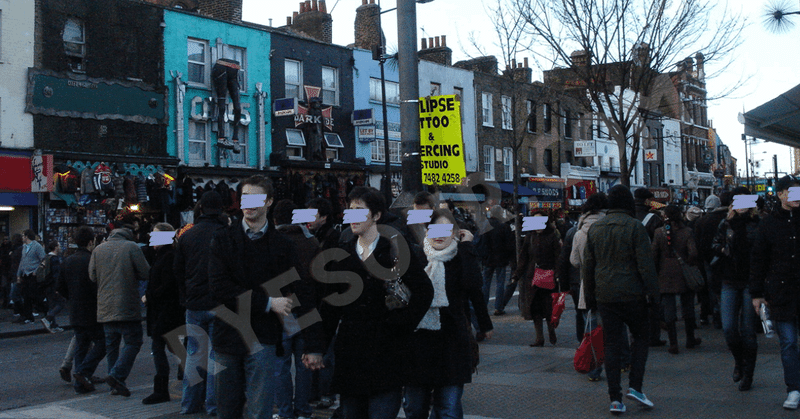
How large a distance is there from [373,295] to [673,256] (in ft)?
21.0

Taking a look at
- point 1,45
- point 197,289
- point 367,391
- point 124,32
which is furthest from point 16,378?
point 124,32

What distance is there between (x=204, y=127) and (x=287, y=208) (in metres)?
18.7

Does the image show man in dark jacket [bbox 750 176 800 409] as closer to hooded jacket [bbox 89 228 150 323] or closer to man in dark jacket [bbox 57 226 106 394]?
hooded jacket [bbox 89 228 150 323]

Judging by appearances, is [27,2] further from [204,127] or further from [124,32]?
[204,127]

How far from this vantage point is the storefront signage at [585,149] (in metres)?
42.3

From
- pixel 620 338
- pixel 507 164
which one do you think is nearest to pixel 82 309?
pixel 620 338

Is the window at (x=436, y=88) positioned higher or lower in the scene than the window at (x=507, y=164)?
higher

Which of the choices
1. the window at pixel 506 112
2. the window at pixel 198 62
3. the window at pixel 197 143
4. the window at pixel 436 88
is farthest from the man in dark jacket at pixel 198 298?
the window at pixel 506 112

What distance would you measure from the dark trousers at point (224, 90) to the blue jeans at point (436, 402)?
2100cm

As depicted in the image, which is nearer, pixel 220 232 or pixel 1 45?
pixel 220 232

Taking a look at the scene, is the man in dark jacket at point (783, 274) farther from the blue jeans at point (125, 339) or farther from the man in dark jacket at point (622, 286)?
the blue jeans at point (125, 339)

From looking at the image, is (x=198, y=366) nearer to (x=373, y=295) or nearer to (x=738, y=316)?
(x=373, y=295)

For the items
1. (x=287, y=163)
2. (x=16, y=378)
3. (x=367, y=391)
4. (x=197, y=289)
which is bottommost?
→ (x=16, y=378)

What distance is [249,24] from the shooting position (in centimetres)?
2681
